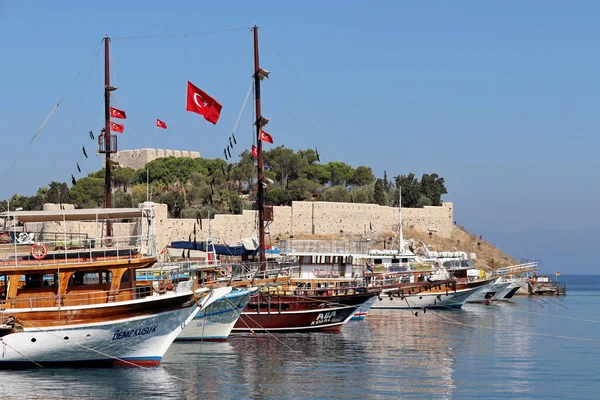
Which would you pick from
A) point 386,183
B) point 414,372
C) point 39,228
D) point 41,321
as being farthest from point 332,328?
point 386,183

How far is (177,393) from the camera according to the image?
2253 cm

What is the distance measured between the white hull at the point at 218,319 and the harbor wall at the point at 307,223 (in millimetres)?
36467

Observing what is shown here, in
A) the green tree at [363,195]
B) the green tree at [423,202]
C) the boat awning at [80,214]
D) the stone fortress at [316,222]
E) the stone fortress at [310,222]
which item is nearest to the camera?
the boat awning at [80,214]

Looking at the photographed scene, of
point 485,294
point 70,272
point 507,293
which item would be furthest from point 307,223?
point 70,272

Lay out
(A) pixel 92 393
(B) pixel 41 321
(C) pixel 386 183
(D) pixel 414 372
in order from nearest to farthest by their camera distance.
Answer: (A) pixel 92 393, (B) pixel 41 321, (D) pixel 414 372, (C) pixel 386 183

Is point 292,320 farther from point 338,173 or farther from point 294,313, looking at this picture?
point 338,173

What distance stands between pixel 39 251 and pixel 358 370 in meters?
8.22

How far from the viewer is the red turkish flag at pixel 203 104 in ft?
106

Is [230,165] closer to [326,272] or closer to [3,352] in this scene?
[326,272]

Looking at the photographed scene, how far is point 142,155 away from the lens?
111m

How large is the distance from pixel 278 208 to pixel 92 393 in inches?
2304

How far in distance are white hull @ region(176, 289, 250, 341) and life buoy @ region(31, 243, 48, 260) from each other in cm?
712

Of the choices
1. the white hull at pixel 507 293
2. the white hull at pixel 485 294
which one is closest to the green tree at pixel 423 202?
the white hull at pixel 507 293

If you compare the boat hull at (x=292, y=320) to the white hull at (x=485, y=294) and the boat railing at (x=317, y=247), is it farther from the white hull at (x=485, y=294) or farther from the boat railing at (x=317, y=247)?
the white hull at (x=485, y=294)
